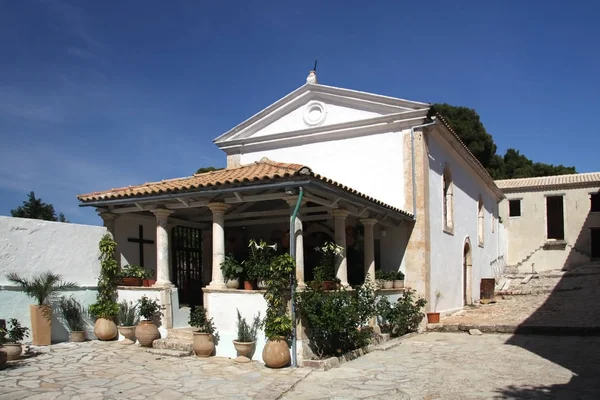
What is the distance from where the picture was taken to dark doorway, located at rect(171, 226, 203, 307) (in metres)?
13.3

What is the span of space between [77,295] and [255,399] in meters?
5.87

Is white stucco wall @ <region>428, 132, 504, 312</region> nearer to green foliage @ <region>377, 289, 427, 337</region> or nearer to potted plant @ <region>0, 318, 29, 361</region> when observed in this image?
green foliage @ <region>377, 289, 427, 337</region>

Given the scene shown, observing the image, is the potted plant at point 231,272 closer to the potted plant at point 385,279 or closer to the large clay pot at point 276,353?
the large clay pot at point 276,353

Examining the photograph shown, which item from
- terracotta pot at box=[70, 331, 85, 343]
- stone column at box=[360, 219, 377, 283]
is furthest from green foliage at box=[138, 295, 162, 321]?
stone column at box=[360, 219, 377, 283]

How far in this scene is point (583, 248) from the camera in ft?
102

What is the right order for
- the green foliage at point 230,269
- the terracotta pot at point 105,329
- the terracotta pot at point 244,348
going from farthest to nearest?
the terracotta pot at point 105,329 → the green foliage at point 230,269 → the terracotta pot at point 244,348

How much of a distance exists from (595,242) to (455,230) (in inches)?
755

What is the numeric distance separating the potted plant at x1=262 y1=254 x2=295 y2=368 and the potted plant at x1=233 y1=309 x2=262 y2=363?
1.61ft

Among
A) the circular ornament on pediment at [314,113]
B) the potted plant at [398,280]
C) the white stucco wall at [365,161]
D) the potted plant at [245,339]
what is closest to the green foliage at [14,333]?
the potted plant at [245,339]

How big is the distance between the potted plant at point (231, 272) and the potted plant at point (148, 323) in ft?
5.55

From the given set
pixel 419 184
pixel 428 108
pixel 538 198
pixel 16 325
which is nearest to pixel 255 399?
pixel 16 325

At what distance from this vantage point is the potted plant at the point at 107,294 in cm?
1070

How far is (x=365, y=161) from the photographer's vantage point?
14.2 metres

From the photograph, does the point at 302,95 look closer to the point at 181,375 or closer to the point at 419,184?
the point at 419,184
